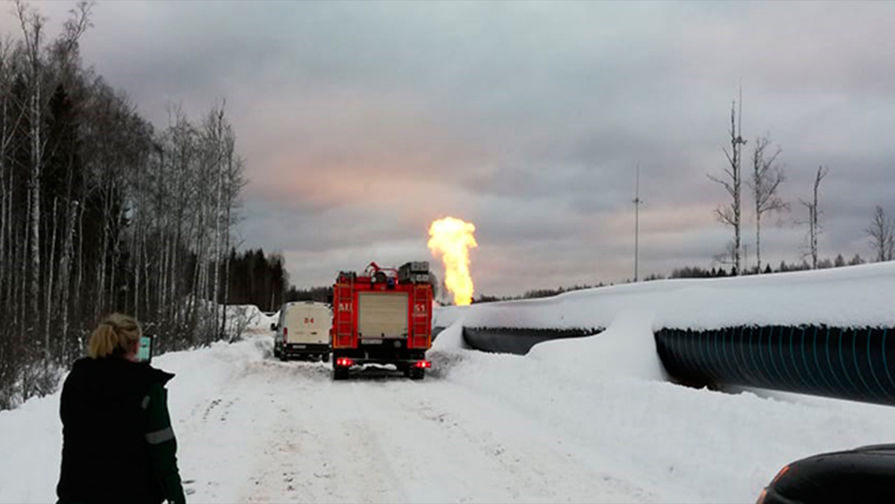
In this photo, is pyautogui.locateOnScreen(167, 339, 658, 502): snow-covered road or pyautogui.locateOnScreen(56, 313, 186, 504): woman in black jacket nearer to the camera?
pyautogui.locateOnScreen(56, 313, 186, 504): woman in black jacket

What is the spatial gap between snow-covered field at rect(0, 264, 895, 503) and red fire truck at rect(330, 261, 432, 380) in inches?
155

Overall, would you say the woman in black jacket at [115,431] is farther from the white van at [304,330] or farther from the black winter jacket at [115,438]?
the white van at [304,330]

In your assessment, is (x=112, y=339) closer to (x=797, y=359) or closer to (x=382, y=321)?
(x=797, y=359)

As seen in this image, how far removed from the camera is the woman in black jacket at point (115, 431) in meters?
3.60

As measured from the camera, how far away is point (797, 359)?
10.5m

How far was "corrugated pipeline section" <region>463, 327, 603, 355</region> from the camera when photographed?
19859mm

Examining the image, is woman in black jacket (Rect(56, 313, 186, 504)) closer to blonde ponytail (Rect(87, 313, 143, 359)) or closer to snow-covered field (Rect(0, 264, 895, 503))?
blonde ponytail (Rect(87, 313, 143, 359))

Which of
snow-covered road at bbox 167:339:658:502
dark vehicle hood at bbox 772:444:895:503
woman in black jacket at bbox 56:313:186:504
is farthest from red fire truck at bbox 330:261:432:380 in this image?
dark vehicle hood at bbox 772:444:895:503

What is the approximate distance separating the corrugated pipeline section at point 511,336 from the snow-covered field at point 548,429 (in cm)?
349

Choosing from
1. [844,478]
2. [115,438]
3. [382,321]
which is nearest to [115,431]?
[115,438]

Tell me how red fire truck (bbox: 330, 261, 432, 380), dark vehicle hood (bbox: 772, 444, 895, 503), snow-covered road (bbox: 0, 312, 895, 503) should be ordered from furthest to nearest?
red fire truck (bbox: 330, 261, 432, 380) → snow-covered road (bbox: 0, 312, 895, 503) → dark vehicle hood (bbox: 772, 444, 895, 503)

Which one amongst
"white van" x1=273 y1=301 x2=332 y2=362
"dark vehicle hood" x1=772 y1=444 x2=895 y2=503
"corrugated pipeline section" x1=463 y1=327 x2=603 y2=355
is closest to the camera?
"dark vehicle hood" x1=772 y1=444 x2=895 y2=503

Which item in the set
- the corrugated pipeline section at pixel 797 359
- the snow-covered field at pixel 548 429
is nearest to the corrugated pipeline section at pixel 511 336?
the snow-covered field at pixel 548 429

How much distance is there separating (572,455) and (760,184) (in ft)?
97.0
